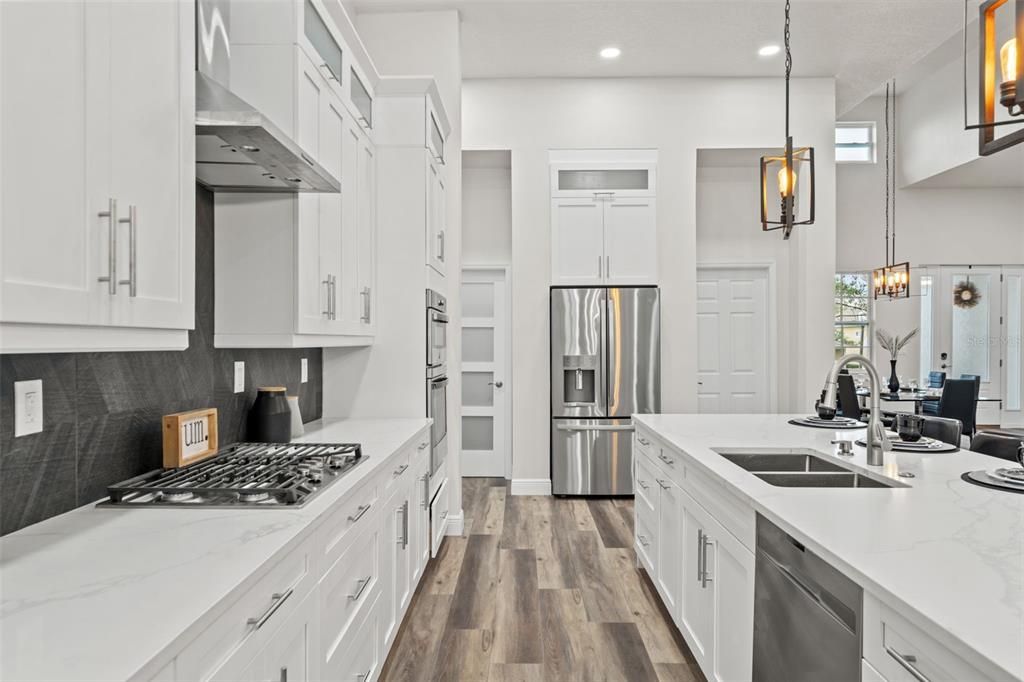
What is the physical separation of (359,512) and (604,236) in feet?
12.5

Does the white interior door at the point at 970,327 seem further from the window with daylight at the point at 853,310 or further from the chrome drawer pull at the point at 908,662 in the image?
the chrome drawer pull at the point at 908,662

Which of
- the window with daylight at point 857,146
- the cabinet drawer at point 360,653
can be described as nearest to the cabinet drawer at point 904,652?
the cabinet drawer at point 360,653

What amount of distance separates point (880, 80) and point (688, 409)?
3.42 m

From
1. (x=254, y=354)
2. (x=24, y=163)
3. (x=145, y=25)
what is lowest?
(x=254, y=354)

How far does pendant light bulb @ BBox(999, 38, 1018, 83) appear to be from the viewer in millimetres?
1384

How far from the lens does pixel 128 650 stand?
0.84 metres

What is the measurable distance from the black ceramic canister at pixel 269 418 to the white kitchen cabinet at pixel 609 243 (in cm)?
306

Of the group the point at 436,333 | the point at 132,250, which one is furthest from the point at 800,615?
the point at 436,333

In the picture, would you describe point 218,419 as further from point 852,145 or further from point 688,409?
point 852,145

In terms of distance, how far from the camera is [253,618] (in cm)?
116

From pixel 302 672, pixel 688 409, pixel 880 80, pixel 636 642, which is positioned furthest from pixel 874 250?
pixel 302 672

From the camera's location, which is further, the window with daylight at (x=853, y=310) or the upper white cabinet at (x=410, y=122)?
the window with daylight at (x=853, y=310)

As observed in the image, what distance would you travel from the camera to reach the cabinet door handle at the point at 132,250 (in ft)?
4.06

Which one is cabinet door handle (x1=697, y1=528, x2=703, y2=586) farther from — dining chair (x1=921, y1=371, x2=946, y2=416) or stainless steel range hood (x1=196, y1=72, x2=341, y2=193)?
dining chair (x1=921, y1=371, x2=946, y2=416)
